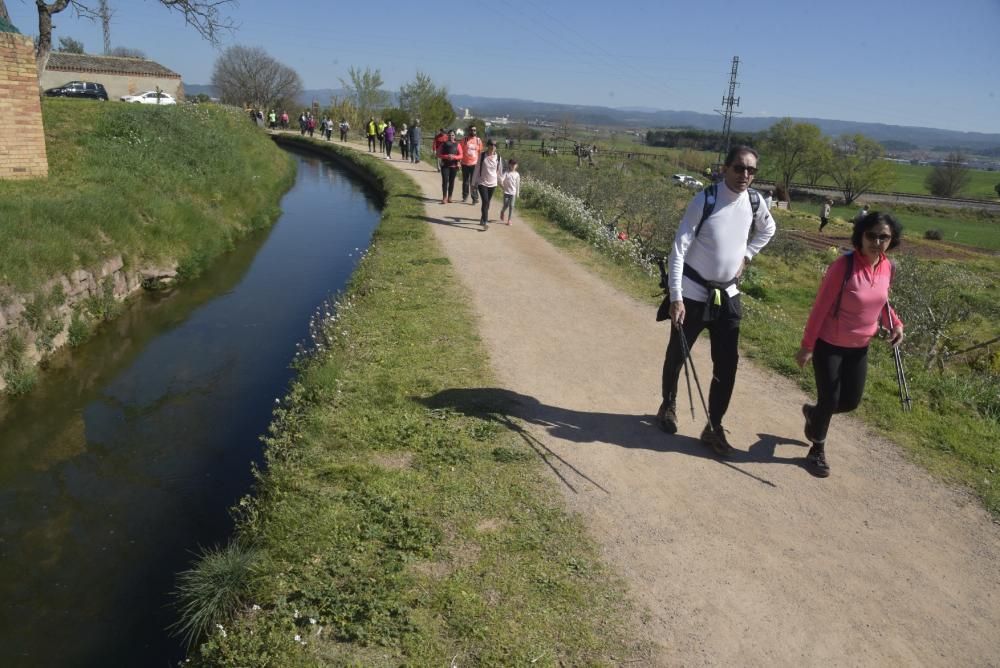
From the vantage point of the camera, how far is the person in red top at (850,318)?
450cm

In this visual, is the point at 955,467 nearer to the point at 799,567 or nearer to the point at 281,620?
the point at 799,567

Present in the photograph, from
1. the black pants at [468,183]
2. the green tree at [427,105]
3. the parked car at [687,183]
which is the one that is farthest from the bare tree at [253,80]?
the black pants at [468,183]

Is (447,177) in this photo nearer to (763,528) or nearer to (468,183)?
(468,183)

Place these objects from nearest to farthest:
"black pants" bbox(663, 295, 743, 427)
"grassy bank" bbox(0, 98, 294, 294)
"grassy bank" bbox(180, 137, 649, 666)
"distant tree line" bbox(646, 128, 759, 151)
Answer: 1. "grassy bank" bbox(180, 137, 649, 666)
2. "black pants" bbox(663, 295, 743, 427)
3. "grassy bank" bbox(0, 98, 294, 294)
4. "distant tree line" bbox(646, 128, 759, 151)

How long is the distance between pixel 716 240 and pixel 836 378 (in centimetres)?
124

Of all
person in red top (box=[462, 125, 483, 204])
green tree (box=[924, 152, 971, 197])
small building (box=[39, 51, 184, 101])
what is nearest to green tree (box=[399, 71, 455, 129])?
small building (box=[39, 51, 184, 101])

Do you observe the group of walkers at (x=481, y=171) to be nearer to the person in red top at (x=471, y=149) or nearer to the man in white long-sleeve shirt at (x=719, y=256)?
the person in red top at (x=471, y=149)

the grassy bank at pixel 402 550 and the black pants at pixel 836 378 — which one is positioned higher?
the black pants at pixel 836 378

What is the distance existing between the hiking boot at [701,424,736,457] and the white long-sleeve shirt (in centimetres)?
99

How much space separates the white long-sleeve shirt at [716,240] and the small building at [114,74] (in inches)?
1884

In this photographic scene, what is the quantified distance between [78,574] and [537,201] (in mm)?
15145

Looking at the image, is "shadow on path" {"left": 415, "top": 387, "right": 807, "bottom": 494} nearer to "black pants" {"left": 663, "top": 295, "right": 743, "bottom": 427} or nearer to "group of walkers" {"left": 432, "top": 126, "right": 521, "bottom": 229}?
"black pants" {"left": 663, "top": 295, "right": 743, "bottom": 427}

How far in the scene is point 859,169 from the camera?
79125 millimetres

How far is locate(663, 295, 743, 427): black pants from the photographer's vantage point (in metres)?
4.73
